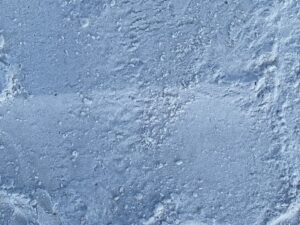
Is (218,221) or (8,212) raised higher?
(8,212)

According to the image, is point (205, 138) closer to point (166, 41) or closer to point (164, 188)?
point (164, 188)

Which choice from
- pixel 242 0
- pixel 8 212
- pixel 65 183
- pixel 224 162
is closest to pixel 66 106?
pixel 65 183

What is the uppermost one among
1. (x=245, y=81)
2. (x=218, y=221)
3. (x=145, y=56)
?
(x=145, y=56)

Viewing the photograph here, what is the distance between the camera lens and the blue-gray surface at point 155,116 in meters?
1.23

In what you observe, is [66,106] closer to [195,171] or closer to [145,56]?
[145,56]

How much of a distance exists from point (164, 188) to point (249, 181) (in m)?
0.22

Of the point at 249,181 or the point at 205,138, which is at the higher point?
the point at 205,138

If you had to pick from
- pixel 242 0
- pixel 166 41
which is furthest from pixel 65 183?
pixel 242 0

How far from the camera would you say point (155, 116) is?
49.8 inches

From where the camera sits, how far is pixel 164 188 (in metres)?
1.24

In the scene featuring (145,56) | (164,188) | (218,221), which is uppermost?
(145,56)

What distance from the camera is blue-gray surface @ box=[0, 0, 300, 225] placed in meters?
1.23

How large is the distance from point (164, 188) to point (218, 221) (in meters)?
0.16

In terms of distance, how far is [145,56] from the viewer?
128 cm
